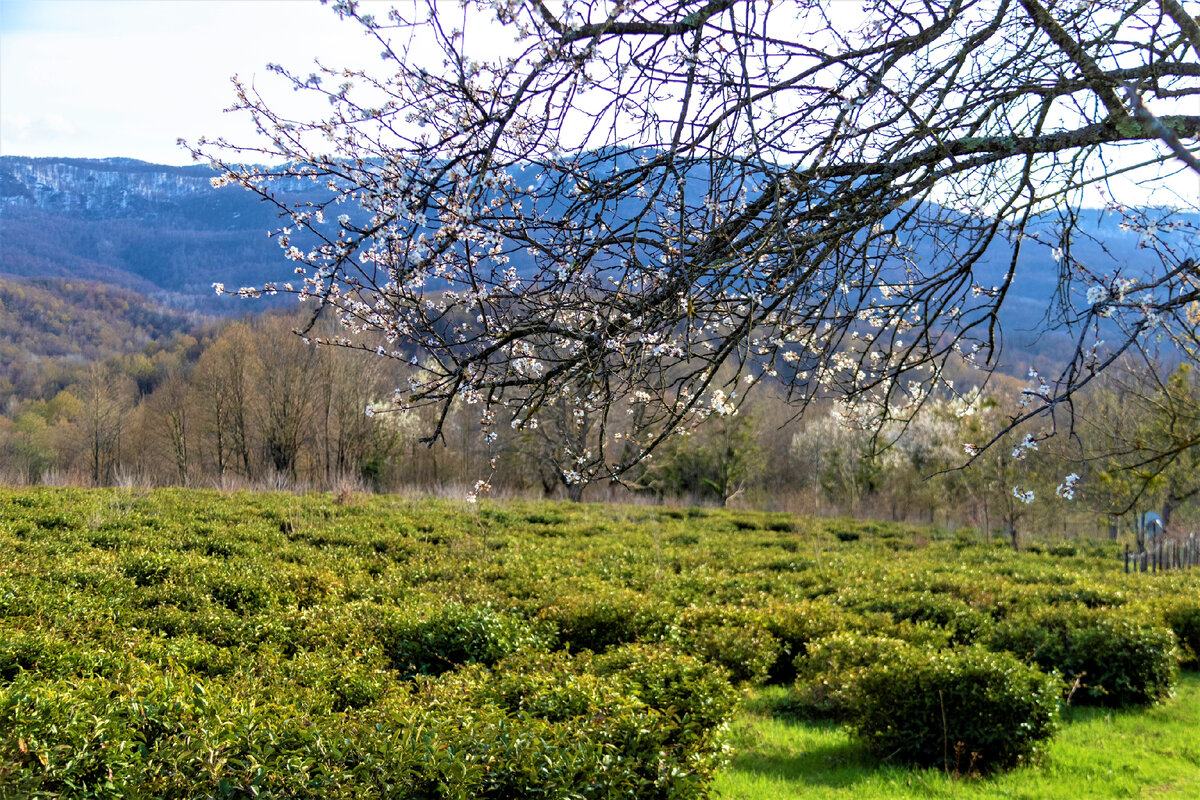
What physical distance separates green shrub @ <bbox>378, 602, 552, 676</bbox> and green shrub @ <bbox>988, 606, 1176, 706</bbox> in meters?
5.02

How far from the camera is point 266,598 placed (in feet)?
26.4

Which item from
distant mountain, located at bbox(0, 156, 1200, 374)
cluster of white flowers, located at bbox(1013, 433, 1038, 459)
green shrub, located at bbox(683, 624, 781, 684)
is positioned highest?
distant mountain, located at bbox(0, 156, 1200, 374)

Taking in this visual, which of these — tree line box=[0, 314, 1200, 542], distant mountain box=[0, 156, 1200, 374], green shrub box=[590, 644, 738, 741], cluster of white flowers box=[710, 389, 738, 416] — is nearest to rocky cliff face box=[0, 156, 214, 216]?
distant mountain box=[0, 156, 1200, 374]

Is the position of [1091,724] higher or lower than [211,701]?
lower

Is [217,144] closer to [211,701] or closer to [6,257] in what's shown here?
[211,701]

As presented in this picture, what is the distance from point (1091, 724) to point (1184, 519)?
21.9 meters

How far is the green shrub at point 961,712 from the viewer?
5.28 meters

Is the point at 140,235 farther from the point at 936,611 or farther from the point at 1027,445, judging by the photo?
the point at 1027,445

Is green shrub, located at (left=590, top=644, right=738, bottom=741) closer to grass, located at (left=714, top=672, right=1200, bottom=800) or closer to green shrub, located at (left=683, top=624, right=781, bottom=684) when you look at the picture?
grass, located at (left=714, top=672, right=1200, bottom=800)

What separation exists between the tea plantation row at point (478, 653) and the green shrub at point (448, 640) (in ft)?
0.09

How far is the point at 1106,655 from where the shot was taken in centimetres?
701

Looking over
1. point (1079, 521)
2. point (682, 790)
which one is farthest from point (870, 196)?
point (1079, 521)

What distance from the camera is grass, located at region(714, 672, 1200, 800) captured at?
4.94 metres

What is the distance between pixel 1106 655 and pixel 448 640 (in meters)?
6.35
